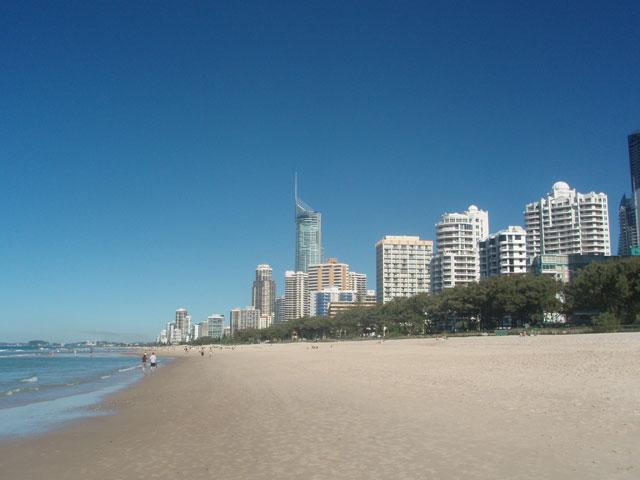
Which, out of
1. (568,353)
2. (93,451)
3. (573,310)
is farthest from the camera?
(573,310)

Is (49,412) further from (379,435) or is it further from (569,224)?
(569,224)

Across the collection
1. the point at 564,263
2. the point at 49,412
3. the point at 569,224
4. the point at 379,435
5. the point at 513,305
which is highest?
the point at 569,224

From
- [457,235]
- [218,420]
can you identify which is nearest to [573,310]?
[218,420]

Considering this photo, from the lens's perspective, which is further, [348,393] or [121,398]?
[121,398]

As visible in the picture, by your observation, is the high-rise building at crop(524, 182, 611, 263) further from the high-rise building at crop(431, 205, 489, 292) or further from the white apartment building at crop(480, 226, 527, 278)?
the white apartment building at crop(480, 226, 527, 278)

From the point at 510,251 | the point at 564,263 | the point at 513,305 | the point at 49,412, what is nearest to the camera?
the point at 49,412

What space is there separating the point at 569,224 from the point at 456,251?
1542 inches

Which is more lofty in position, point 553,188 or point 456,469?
point 553,188

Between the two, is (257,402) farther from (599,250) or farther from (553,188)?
(553,188)

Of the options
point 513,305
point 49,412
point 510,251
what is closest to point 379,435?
point 49,412

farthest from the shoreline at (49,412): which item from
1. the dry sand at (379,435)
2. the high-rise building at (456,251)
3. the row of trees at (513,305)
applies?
the high-rise building at (456,251)

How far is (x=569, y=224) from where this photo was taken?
595 feet

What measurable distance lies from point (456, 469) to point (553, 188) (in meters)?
208

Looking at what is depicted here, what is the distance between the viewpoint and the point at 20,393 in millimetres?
31828
